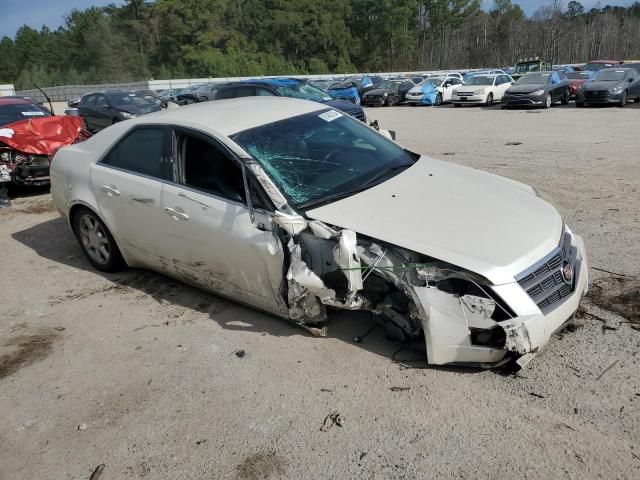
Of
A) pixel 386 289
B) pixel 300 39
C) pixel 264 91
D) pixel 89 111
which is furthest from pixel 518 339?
pixel 300 39

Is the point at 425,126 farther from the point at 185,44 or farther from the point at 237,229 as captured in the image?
the point at 185,44

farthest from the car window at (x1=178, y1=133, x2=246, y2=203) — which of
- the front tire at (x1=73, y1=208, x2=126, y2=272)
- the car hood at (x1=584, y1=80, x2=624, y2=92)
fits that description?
the car hood at (x1=584, y1=80, x2=624, y2=92)

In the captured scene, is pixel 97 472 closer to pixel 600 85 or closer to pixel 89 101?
pixel 89 101

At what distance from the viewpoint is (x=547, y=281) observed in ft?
10.3

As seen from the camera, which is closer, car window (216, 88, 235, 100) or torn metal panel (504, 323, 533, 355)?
torn metal panel (504, 323, 533, 355)

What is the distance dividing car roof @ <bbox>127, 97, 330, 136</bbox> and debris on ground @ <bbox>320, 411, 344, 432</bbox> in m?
2.16

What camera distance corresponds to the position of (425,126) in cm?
1667

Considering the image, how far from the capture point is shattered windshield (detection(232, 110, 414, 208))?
379 cm

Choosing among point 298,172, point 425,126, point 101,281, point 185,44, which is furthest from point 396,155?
point 185,44

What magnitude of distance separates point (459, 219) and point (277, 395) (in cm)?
157

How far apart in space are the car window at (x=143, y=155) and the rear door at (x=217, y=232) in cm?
18

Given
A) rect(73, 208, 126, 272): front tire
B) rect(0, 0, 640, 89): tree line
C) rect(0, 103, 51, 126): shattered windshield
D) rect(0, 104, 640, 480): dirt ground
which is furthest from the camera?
rect(0, 0, 640, 89): tree line

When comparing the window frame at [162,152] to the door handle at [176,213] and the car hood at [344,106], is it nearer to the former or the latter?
the door handle at [176,213]

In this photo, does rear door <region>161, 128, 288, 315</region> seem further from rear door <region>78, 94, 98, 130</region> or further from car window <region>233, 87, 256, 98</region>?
rear door <region>78, 94, 98, 130</region>
